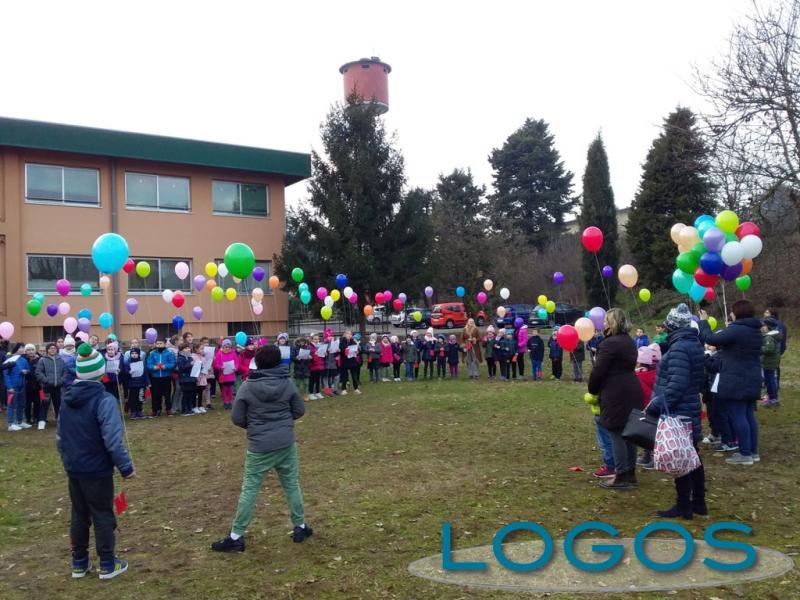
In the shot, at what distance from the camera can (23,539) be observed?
5.88 meters

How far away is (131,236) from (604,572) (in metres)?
22.3

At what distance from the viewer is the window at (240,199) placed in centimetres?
2533

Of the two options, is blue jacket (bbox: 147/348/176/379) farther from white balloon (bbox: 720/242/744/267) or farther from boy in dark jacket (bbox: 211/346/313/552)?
white balloon (bbox: 720/242/744/267)

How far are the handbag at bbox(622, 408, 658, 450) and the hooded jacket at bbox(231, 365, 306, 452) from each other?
3.12 m

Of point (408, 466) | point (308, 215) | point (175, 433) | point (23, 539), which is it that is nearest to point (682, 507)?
point (408, 466)

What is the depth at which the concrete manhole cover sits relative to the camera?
431 centimetres

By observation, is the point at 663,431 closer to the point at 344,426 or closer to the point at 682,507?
the point at 682,507

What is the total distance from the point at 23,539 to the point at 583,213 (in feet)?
119

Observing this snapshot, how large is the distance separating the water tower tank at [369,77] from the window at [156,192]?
66.1 feet

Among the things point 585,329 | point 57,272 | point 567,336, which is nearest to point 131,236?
point 57,272

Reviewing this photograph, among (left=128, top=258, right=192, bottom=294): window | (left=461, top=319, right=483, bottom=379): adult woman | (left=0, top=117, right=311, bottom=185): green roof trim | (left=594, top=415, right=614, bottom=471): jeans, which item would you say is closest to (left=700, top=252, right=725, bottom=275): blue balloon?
(left=594, top=415, right=614, bottom=471): jeans

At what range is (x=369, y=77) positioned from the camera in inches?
1652

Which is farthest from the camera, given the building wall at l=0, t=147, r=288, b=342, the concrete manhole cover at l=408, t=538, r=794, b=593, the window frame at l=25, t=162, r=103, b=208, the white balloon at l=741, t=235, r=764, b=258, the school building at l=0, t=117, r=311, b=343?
the window frame at l=25, t=162, r=103, b=208

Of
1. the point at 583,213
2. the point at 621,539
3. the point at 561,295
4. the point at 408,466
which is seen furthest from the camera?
the point at 561,295
